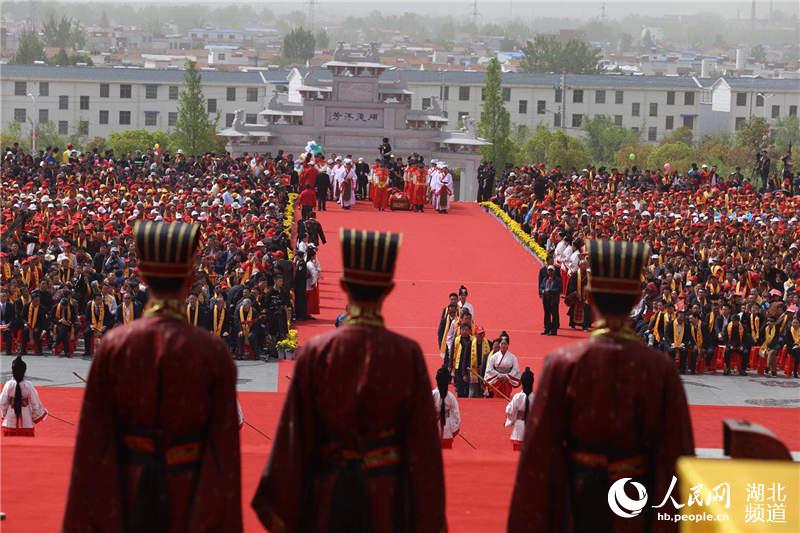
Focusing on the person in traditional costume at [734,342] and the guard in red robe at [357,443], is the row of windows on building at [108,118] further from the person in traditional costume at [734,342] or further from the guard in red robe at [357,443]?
the guard in red robe at [357,443]

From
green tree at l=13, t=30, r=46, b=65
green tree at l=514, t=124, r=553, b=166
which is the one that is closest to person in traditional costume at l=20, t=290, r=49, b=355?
green tree at l=514, t=124, r=553, b=166

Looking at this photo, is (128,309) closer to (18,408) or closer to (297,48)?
(18,408)

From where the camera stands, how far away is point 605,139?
314 ft

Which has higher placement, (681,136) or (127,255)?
(127,255)

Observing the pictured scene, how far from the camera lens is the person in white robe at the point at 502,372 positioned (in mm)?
19797

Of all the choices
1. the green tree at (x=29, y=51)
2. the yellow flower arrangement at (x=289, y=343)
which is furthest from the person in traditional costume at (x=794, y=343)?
the green tree at (x=29, y=51)

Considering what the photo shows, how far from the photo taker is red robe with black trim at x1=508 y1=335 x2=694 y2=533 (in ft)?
22.3

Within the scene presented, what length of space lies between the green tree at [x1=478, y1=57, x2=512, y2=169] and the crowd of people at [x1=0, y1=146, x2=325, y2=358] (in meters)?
40.6

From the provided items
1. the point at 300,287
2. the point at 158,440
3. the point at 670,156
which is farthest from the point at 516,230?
the point at 670,156

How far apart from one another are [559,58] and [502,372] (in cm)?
13408

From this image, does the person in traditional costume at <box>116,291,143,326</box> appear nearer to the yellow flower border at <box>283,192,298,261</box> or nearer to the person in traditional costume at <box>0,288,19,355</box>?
the person in traditional costume at <box>0,288,19,355</box>

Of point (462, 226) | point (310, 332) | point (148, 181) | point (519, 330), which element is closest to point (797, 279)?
point (519, 330)

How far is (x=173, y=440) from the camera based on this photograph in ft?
22.5

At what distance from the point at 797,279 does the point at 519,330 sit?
5.15 meters
